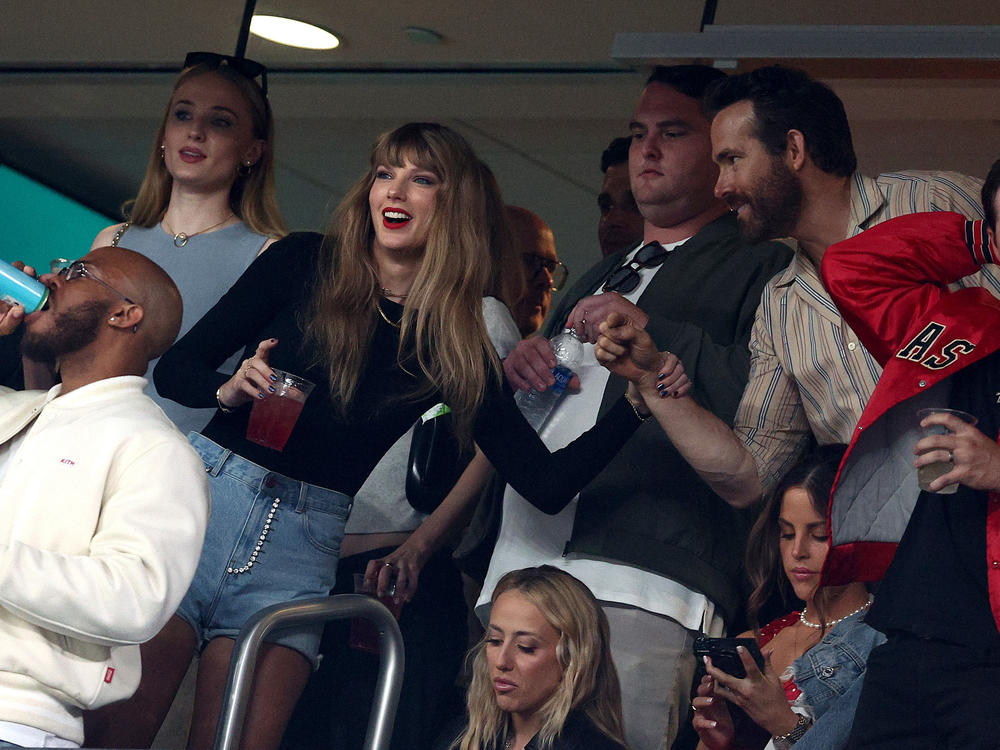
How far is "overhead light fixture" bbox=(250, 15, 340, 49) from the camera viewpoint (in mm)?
4477

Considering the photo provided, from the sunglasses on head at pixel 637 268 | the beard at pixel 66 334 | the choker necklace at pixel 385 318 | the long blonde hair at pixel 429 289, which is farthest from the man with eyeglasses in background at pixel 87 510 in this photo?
the sunglasses on head at pixel 637 268

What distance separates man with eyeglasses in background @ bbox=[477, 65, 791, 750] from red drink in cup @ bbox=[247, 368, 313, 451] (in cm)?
54

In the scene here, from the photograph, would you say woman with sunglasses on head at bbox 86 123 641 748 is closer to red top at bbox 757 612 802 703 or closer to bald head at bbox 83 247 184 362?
bald head at bbox 83 247 184 362

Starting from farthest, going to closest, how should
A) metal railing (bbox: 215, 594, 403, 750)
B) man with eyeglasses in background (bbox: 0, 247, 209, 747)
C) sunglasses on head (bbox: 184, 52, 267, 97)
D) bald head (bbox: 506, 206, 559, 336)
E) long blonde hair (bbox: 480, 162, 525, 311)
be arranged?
1. bald head (bbox: 506, 206, 559, 336)
2. sunglasses on head (bbox: 184, 52, 267, 97)
3. long blonde hair (bbox: 480, 162, 525, 311)
4. metal railing (bbox: 215, 594, 403, 750)
5. man with eyeglasses in background (bbox: 0, 247, 209, 747)

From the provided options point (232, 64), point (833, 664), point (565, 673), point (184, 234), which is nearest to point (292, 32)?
point (232, 64)

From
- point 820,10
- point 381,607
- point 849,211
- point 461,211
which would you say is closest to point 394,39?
point 820,10

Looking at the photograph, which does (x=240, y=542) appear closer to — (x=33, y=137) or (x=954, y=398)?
(x=954, y=398)

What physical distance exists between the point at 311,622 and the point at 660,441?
81 cm

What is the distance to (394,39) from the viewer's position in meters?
4.48

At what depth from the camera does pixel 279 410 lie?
2.40 m

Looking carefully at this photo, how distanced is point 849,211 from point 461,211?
765 mm

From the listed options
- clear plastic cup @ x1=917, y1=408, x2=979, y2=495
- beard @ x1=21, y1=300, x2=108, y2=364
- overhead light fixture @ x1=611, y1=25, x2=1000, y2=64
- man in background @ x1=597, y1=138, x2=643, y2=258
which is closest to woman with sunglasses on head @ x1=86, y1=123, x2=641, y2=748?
beard @ x1=21, y1=300, x2=108, y2=364

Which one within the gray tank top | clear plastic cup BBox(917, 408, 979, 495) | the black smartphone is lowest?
the black smartphone

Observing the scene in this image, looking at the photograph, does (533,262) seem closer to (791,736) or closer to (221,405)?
(221,405)
